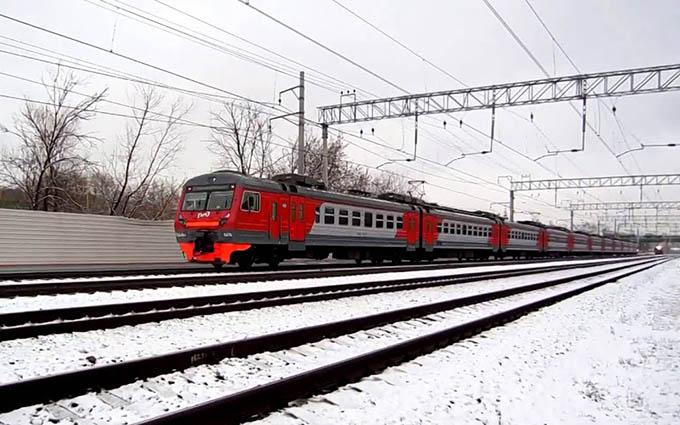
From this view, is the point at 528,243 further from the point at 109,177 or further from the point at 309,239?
the point at 109,177

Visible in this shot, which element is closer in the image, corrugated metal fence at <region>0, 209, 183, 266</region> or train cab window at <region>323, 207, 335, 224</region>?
corrugated metal fence at <region>0, 209, 183, 266</region>

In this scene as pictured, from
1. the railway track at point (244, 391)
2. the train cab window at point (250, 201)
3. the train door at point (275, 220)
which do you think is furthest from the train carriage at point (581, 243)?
the railway track at point (244, 391)

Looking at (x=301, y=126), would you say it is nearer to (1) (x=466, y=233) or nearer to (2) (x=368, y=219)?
(2) (x=368, y=219)

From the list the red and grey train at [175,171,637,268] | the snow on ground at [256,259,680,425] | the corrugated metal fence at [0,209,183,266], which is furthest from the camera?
the corrugated metal fence at [0,209,183,266]

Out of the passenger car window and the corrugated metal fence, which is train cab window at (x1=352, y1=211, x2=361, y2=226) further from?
the corrugated metal fence

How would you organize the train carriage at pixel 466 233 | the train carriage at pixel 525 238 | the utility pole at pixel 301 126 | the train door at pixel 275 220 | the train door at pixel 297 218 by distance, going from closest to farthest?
1. the train door at pixel 275 220
2. the train door at pixel 297 218
3. the utility pole at pixel 301 126
4. the train carriage at pixel 466 233
5. the train carriage at pixel 525 238

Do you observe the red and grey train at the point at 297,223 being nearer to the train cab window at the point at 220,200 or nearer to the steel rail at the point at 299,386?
the train cab window at the point at 220,200

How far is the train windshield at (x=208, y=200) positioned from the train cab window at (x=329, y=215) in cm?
485

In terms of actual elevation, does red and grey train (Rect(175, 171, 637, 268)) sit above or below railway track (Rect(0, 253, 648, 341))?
above

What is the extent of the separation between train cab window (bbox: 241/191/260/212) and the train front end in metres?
0.27

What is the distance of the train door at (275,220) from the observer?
1762 cm

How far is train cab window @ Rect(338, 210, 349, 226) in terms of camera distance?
21281 mm

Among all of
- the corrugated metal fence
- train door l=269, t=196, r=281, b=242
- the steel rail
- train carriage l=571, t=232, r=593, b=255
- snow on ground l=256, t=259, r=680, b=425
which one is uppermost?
train carriage l=571, t=232, r=593, b=255

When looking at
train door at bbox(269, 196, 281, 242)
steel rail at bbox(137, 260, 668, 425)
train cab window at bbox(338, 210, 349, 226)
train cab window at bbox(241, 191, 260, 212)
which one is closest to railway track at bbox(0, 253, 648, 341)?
steel rail at bbox(137, 260, 668, 425)
